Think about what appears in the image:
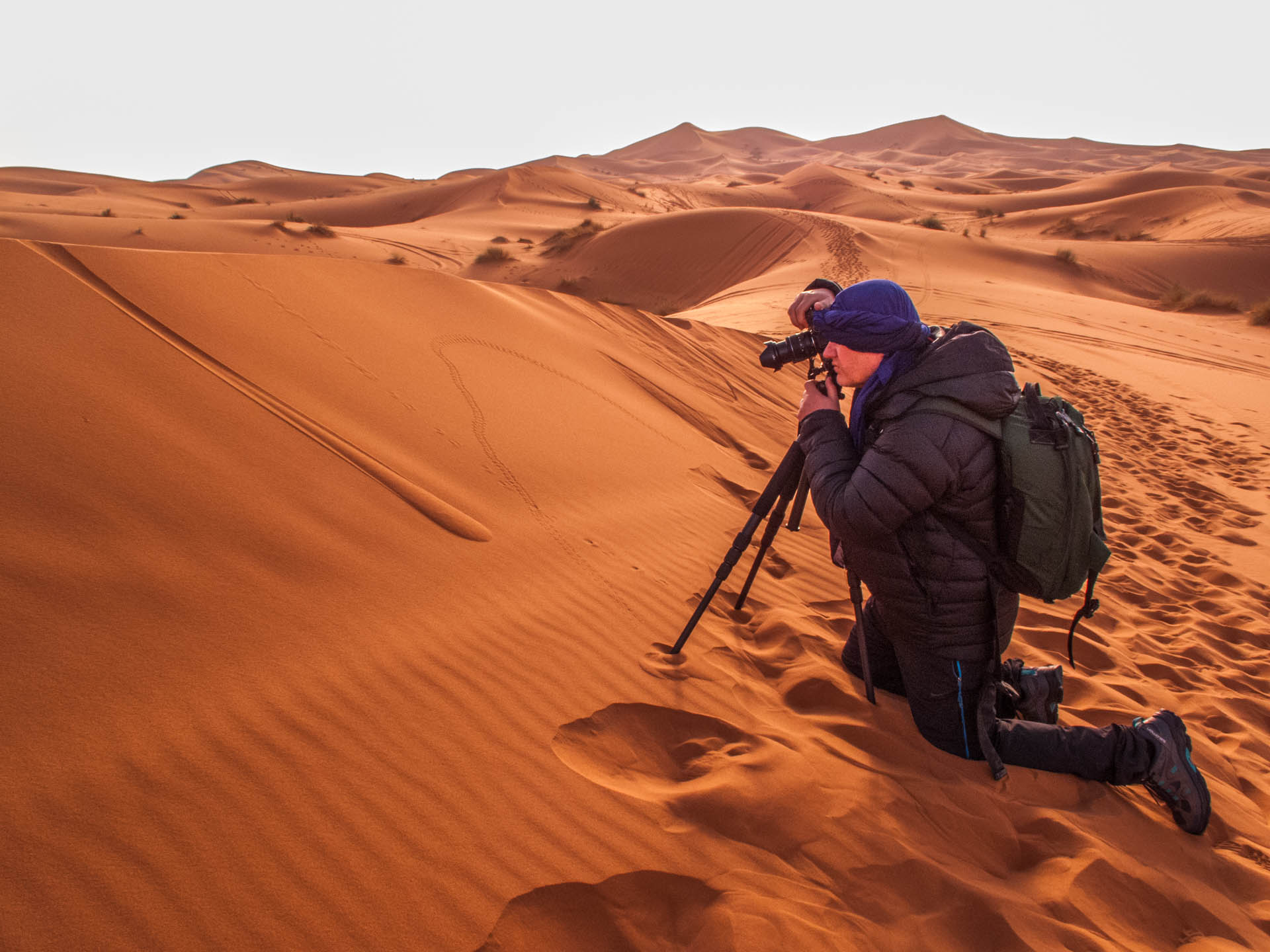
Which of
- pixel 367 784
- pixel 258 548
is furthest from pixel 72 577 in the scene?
pixel 367 784

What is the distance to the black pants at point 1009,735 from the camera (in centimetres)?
216

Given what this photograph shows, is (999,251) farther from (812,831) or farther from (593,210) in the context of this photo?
(812,831)

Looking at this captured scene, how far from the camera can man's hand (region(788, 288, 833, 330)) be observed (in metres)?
2.38

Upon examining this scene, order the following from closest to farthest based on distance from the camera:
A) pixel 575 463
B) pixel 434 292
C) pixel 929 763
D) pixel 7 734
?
pixel 7 734
pixel 929 763
pixel 575 463
pixel 434 292

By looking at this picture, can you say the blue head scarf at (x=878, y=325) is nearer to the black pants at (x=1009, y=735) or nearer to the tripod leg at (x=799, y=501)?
the tripod leg at (x=799, y=501)

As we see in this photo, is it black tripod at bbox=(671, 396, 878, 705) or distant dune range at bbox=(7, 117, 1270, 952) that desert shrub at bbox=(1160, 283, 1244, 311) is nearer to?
distant dune range at bbox=(7, 117, 1270, 952)

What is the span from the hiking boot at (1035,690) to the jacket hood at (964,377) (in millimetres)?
973

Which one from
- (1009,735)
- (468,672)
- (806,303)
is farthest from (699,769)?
(806,303)

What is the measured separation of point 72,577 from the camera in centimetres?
181

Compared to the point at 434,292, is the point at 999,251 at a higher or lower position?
higher

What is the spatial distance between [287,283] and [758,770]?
3.60 metres

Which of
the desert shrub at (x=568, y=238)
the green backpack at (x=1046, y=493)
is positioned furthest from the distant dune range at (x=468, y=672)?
the desert shrub at (x=568, y=238)

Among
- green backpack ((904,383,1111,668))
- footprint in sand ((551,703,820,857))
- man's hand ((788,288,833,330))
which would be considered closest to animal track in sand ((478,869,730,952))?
footprint in sand ((551,703,820,857))

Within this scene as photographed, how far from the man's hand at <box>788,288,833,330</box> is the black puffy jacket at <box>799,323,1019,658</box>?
0.37 meters
